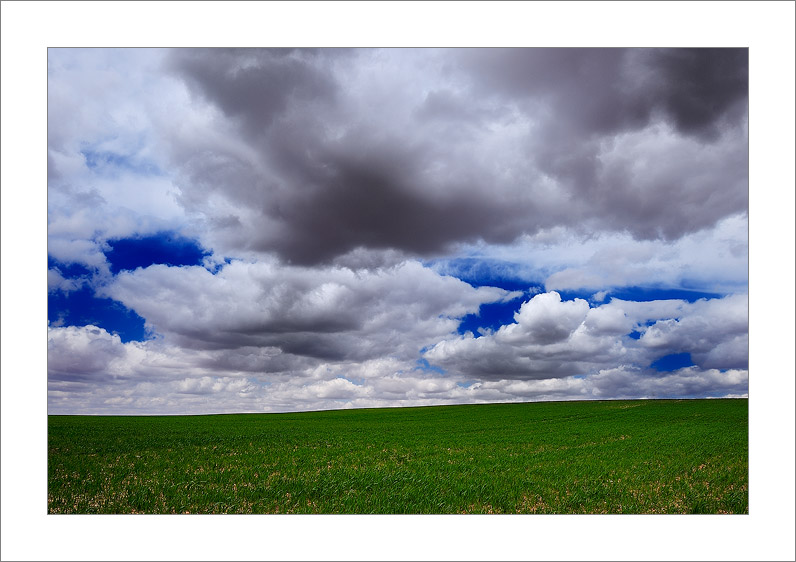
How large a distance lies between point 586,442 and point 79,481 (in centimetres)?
2322

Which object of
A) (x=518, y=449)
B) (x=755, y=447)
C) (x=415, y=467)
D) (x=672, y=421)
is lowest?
(x=672, y=421)

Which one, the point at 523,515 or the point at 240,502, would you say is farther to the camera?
the point at 240,502

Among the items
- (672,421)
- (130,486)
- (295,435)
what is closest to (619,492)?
(130,486)

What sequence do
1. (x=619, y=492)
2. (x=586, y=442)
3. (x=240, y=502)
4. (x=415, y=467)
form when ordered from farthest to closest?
(x=586, y=442) < (x=415, y=467) < (x=619, y=492) < (x=240, y=502)

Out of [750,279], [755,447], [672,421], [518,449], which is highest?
[750,279]

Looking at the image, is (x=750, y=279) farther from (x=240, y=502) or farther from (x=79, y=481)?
(x=79, y=481)

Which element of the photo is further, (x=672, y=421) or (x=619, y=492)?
(x=672, y=421)

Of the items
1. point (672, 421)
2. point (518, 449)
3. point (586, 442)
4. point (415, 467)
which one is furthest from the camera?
point (672, 421)

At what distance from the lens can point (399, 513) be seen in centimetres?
1067

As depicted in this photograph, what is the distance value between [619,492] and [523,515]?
366 cm

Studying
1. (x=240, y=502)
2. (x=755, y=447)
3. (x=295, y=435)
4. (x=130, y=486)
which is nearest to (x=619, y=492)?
(x=755, y=447)

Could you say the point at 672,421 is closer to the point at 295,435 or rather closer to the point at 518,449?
the point at 518,449

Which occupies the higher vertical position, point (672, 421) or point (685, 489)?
point (685, 489)

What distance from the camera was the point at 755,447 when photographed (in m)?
10.3
